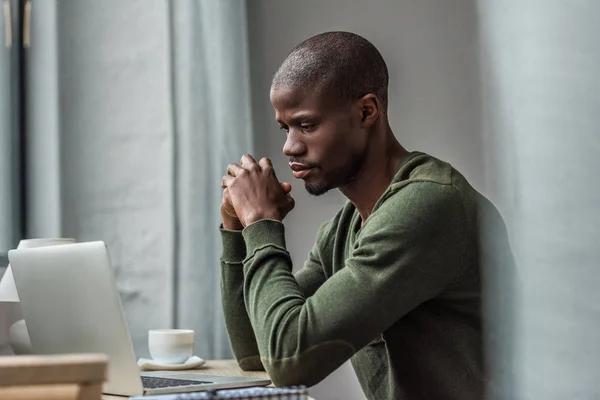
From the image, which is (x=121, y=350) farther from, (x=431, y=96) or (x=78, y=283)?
(x=431, y=96)

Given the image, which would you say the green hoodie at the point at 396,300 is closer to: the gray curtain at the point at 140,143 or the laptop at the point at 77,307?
the laptop at the point at 77,307

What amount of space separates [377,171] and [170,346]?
1.50 feet

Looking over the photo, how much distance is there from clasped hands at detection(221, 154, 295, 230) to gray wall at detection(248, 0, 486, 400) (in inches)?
12.4

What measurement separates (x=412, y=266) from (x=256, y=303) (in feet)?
0.73

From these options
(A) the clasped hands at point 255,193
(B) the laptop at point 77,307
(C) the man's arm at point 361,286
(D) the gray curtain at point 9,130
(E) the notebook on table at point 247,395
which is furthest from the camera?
(D) the gray curtain at point 9,130

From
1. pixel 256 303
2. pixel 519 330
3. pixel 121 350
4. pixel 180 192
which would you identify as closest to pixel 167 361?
pixel 256 303

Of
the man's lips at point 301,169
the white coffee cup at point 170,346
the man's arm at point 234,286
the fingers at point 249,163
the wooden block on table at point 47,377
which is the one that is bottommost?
the white coffee cup at point 170,346

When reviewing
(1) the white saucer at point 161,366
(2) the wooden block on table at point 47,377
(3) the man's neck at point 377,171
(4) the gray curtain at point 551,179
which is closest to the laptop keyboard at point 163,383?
(1) the white saucer at point 161,366

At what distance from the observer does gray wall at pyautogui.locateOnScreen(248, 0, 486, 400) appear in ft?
5.14

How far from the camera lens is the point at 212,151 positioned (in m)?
1.77

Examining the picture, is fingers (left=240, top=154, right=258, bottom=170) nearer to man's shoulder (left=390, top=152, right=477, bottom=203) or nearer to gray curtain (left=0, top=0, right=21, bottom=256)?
man's shoulder (left=390, top=152, right=477, bottom=203)

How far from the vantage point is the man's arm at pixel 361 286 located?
0.97 m

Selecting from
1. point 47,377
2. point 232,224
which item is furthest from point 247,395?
point 232,224

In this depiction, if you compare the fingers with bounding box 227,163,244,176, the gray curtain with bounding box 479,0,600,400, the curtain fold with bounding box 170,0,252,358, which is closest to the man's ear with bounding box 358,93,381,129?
the fingers with bounding box 227,163,244,176
